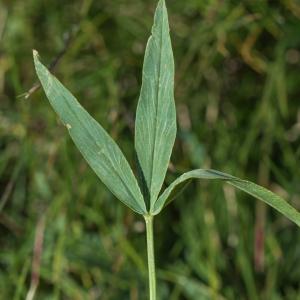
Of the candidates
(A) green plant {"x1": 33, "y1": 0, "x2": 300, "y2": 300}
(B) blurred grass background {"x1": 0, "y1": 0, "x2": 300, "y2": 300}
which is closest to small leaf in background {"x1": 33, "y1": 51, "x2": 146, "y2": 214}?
(A) green plant {"x1": 33, "y1": 0, "x2": 300, "y2": 300}

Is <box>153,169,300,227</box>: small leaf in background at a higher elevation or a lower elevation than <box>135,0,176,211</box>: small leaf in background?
lower

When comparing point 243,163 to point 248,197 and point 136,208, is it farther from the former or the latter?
point 136,208

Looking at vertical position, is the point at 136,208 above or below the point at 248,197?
above

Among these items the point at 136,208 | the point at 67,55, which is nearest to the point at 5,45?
the point at 67,55

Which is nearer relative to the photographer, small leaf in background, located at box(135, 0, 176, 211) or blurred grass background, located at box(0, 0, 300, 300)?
small leaf in background, located at box(135, 0, 176, 211)

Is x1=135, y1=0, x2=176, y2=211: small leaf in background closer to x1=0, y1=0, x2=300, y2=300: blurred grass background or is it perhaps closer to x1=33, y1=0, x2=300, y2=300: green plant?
x1=33, y1=0, x2=300, y2=300: green plant
